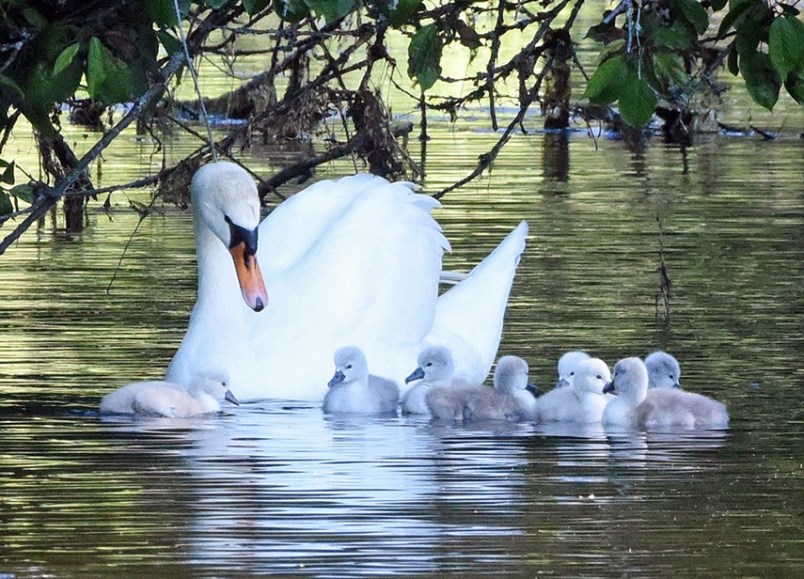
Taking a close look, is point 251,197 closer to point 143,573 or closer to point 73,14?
point 73,14

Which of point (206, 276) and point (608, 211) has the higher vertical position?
point (206, 276)

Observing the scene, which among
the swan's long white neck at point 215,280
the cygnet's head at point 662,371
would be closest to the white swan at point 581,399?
the cygnet's head at point 662,371

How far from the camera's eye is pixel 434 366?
927 centimetres

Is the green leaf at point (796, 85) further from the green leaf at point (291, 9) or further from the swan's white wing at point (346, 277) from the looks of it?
the swan's white wing at point (346, 277)

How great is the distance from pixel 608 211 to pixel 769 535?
9356mm

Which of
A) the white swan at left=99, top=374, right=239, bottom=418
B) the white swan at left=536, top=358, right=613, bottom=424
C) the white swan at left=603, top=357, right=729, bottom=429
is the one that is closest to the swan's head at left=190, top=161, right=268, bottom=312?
the white swan at left=99, top=374, right=239, bottom=418

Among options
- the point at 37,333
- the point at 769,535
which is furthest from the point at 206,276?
the point at 769,535

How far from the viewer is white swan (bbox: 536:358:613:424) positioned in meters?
8.51

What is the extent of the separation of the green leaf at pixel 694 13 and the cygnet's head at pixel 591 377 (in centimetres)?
212

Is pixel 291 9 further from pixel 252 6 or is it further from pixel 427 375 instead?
pixel 427 375

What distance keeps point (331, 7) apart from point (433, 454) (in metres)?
2.04

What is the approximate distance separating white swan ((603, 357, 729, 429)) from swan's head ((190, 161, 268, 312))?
4.74ft

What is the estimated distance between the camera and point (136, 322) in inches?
433

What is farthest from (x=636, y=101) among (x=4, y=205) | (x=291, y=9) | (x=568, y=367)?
(x=568, y=367)
